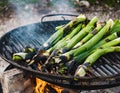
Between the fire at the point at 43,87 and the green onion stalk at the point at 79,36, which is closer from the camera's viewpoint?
the green onion stalk at the point at 79,36

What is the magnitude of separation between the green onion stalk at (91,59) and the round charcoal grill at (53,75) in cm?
8

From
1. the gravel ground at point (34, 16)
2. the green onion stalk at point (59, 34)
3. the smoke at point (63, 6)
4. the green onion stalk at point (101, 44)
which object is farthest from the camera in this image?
the smoke at point (63, 6)

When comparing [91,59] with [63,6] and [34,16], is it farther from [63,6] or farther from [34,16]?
[63,6]

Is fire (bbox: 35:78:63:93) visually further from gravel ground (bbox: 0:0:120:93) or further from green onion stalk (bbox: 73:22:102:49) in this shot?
gravel ground (bbox: 0:0:120:93)

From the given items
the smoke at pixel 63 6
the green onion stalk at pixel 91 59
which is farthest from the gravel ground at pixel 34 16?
the green onion stalk at pixel 91 59

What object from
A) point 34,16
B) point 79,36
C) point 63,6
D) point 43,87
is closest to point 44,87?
point 43,87

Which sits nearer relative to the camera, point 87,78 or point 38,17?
point 87,78

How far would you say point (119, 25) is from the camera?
370cm

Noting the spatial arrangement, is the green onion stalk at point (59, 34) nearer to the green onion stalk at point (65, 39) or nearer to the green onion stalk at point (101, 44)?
the green onion stalk at point (65, 39)

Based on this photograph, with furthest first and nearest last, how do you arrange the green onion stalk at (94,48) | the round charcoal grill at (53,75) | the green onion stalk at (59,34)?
the green onion stalk at (59,34) < the green onion stalk at (94,48) < the round charcoal grill at (53,75)

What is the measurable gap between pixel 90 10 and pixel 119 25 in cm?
368

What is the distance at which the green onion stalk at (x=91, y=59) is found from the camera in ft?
9.55

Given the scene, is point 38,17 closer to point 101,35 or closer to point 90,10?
point 90,10

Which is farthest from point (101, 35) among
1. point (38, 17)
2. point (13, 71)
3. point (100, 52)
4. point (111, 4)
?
point (111, 4)
